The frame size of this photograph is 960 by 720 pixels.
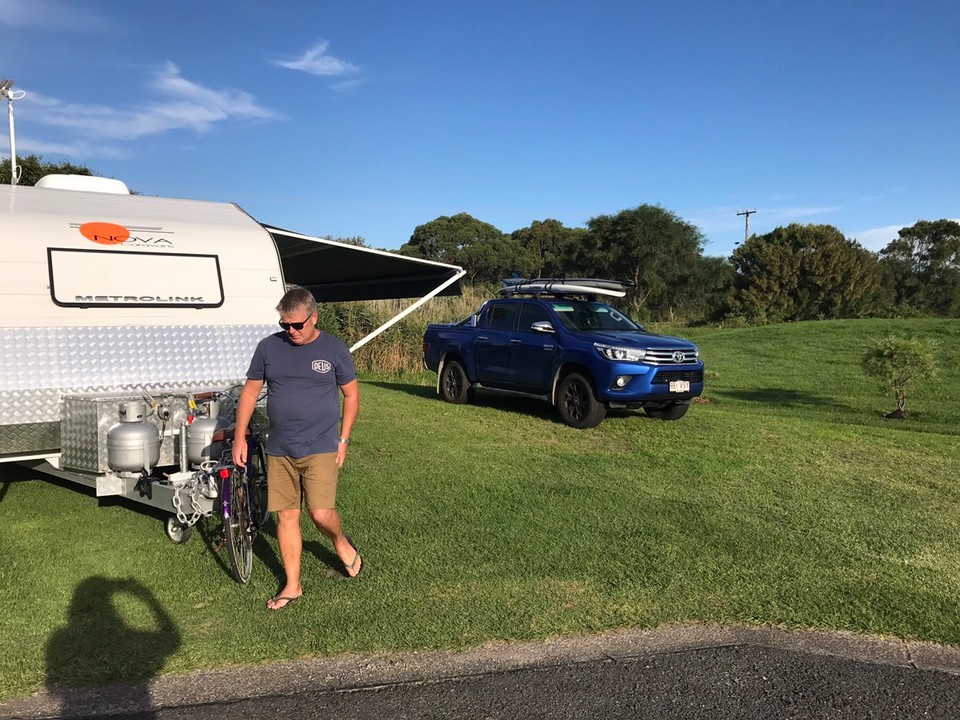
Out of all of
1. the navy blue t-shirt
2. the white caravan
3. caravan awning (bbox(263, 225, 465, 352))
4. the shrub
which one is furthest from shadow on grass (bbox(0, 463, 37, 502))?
the shrub

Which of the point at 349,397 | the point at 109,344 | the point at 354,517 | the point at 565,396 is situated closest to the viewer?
the point at 349,397

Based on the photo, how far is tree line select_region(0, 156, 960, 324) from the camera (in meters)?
43.6

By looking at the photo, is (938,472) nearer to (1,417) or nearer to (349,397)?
(349,397)

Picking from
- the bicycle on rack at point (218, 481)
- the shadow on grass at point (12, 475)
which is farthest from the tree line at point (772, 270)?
the bicycle on rack at point (218, 481)

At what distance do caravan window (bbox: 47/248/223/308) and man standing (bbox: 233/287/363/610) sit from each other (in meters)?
2.15

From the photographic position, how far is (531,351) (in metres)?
11.6

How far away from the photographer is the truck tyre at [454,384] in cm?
1295

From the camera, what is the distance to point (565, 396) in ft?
35.9

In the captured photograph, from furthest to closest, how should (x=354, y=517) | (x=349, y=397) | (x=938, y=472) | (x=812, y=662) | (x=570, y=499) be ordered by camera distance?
(x=938, y=472)
(x=570, y=499)
(x=354, y=517)
(x=349, y=397)
(x=812, y=662)

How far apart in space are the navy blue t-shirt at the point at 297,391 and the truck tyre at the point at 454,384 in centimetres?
828

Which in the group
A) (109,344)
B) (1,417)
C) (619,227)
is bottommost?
(1,417)

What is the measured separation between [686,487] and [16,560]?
5.27 m

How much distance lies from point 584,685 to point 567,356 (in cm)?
732

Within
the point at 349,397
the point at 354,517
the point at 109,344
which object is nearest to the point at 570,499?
the point at 354,517
